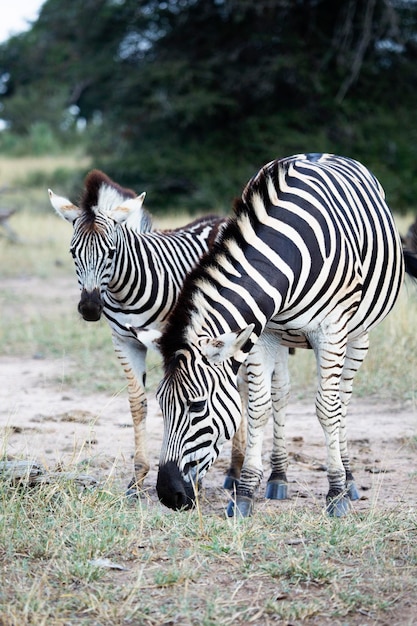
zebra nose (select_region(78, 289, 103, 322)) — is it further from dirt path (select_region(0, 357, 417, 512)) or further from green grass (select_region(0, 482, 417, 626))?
green grass (select_region(0, 482, 417, 626))

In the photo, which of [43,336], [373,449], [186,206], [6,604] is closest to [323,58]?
[186,206]

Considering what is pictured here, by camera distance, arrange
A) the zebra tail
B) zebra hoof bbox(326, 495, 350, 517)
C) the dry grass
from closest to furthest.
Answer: the dry grass < zebra hoof bbox(326, 495, 350, 517) < the zebra tail

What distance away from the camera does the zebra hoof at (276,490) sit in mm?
5391

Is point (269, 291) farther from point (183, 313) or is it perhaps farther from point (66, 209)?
point (66, 209)

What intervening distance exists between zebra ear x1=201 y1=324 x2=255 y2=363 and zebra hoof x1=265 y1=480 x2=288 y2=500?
1471 millimetres

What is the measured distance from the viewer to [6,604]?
3279mm

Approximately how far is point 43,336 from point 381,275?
18.1 ft

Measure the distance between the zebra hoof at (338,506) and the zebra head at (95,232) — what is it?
5.72ft

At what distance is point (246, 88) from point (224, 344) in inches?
673

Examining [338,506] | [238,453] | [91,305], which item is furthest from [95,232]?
[338,506]

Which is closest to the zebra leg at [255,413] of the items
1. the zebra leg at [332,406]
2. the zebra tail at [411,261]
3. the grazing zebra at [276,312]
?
the grazing zebra at [276,312]

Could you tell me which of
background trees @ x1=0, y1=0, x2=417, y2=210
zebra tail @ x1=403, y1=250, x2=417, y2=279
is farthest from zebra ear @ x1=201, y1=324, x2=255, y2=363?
background trees @ x1=0, y1=0, x2=417, y2=210

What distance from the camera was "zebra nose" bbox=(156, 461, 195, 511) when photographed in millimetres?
4156

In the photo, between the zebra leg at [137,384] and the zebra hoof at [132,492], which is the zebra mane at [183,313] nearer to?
the zebra hoof at [132,492]
